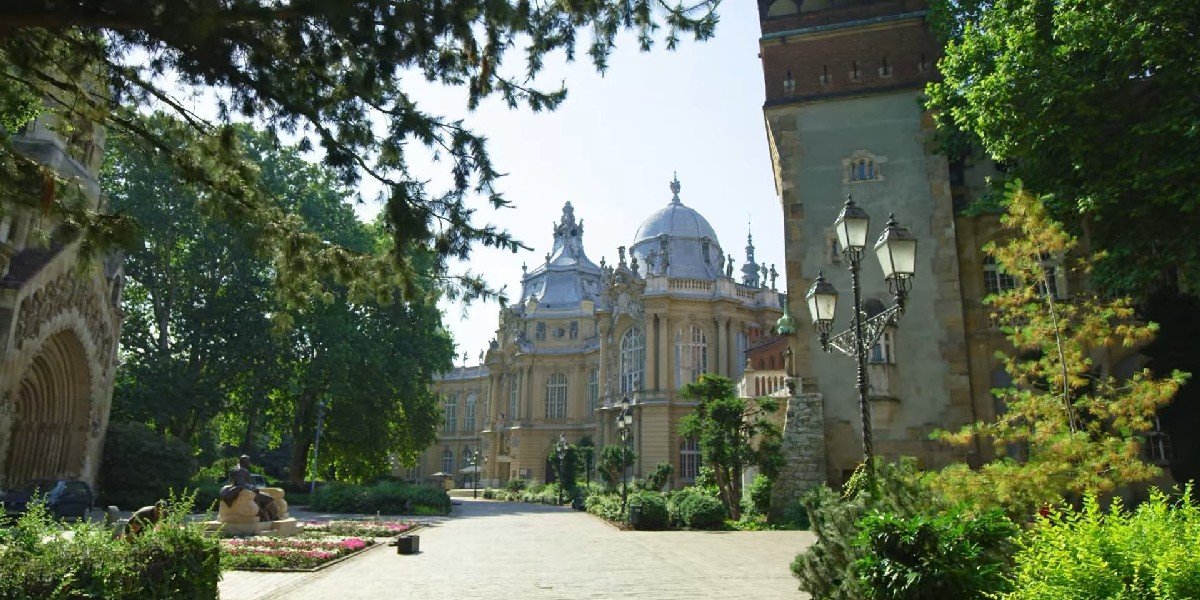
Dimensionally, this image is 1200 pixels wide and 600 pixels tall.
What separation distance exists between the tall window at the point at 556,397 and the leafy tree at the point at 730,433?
37914 millimetres

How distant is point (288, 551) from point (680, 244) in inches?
1606

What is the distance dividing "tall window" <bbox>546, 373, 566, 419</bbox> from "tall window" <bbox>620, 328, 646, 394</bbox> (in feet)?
51.7

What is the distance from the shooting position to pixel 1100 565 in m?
4.38

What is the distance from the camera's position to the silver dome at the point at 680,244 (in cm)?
5181

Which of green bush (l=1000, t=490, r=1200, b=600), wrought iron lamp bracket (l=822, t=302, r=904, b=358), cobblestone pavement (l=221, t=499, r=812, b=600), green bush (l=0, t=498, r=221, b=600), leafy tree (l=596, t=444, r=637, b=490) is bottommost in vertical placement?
cobblestone pavement (l=221, t=499, r=812, b=600)

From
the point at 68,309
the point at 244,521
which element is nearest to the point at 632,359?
the point at 68,309

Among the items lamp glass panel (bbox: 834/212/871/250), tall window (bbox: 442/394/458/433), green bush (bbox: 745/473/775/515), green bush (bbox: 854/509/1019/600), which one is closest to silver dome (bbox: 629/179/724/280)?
green bush (bbox: 745/473/775/515)

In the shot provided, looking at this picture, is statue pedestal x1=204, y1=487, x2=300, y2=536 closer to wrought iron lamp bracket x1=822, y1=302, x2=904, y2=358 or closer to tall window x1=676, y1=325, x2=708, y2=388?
wrought iron lamp bracket x1=822, y1=302, x2=904, y2=358

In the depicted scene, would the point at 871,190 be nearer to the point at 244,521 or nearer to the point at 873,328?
the point at 873,328

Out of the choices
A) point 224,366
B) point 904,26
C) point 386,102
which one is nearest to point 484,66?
point 386,102

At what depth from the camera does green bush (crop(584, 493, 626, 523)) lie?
26.9 metres

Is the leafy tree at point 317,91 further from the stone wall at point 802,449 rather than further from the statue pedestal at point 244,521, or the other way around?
the stone wall at point 802,449

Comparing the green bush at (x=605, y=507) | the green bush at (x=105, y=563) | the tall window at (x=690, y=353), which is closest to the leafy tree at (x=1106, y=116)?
the green bush at (x=605, y=507)

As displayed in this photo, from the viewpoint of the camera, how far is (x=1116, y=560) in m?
4.52
